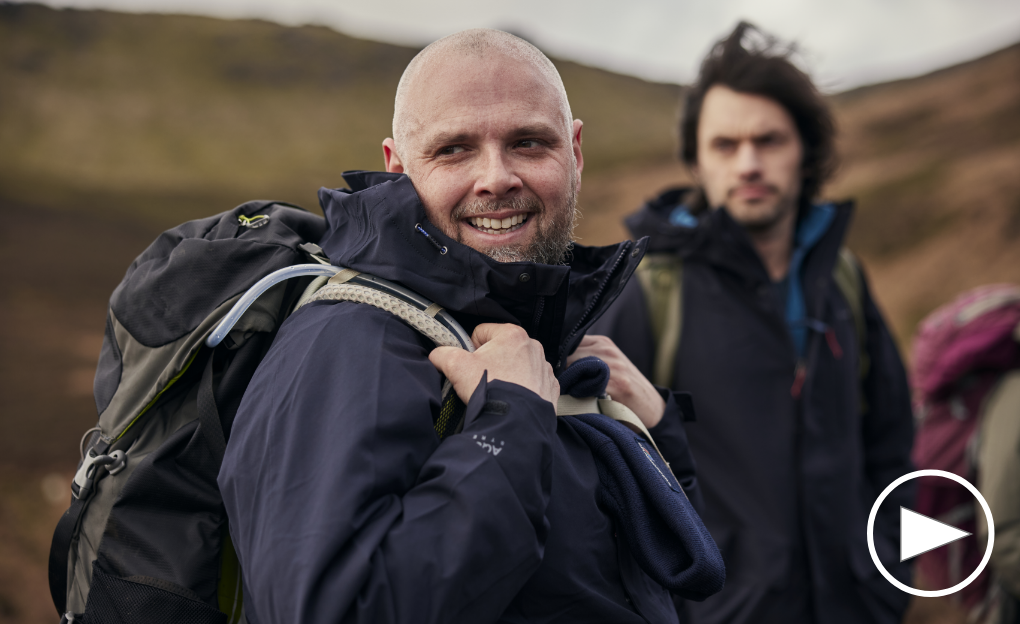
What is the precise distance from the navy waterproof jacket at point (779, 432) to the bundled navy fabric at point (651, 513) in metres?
1.77

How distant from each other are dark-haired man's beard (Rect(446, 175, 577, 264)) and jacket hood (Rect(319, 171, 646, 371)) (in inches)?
4.8

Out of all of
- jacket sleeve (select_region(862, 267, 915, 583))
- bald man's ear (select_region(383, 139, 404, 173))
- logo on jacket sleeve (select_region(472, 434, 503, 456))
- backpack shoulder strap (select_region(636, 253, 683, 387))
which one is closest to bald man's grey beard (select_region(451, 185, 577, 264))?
bald man's ear (select_region(383, 139, 404, 173))

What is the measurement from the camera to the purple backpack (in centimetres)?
414

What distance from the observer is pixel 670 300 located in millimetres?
3871

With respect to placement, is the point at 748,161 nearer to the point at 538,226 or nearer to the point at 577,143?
the point at 577,143

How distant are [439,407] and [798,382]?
8.91 ft

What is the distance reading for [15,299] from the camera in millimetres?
16938

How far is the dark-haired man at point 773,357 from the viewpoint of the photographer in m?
3.55

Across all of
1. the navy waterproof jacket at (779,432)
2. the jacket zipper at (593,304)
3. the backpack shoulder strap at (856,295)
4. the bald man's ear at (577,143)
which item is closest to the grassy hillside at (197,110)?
the navy waterproof jacket at (779,432)

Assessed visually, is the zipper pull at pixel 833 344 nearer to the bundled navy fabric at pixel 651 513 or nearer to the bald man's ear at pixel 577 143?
the bald man's ear at pixel 577 143

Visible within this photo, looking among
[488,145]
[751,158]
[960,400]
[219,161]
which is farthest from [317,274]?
[219,161]

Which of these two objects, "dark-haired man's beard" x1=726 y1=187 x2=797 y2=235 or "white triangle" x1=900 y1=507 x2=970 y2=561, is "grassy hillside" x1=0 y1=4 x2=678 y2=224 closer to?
"dark-haired man's beard" x1=726 y1=187 x2=797 y2=235

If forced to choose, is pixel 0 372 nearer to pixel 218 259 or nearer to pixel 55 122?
pixel 218 259

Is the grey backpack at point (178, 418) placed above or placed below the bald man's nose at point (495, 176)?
below
